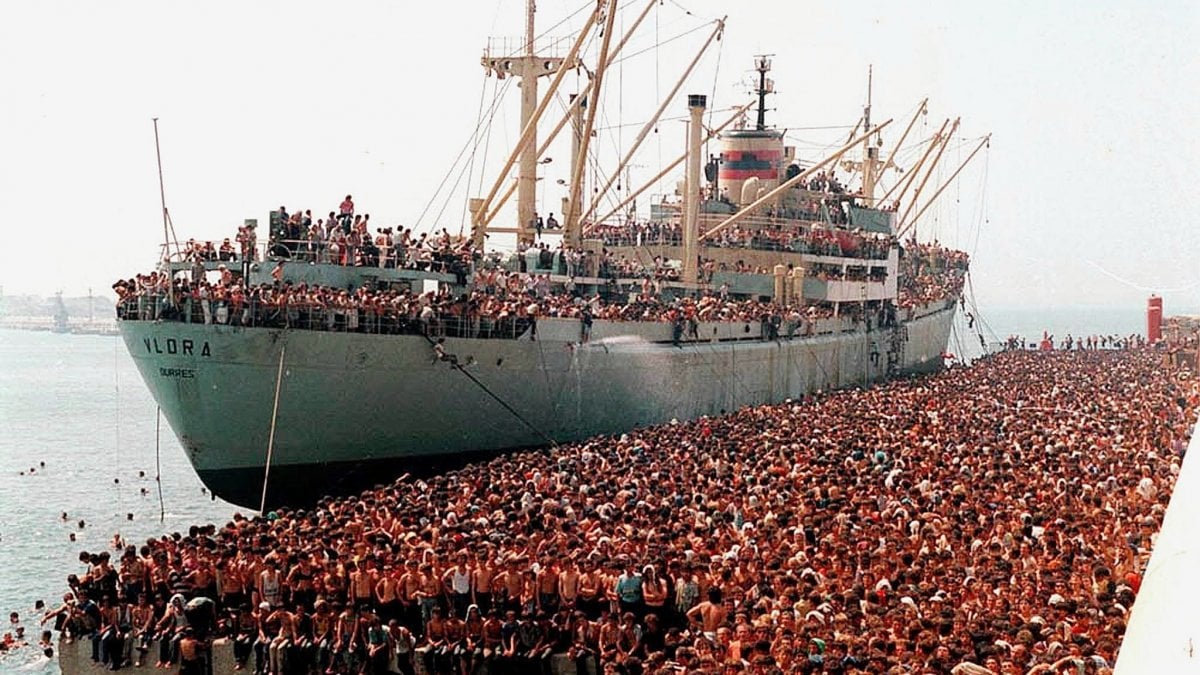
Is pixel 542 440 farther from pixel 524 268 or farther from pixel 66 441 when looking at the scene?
pixel 66 441

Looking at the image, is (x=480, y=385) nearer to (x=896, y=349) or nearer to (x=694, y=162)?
(x=694, y=162)

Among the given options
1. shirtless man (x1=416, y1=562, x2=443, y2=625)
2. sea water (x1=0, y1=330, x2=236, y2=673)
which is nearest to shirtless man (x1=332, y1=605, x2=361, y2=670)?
shirtless man (x1=416, y1=562, x2=443, y2=625)

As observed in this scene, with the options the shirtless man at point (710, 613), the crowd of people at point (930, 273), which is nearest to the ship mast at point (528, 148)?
the shirtless man at point (710, 613)

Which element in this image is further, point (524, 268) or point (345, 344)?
point (524, 268)

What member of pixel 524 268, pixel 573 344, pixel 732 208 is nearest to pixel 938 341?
pixel 732 208

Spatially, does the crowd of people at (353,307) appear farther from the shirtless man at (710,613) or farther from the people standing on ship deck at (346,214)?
the shirtless man at (710,613)

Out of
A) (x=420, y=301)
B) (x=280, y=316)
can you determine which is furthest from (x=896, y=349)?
(x=280, y=316)
